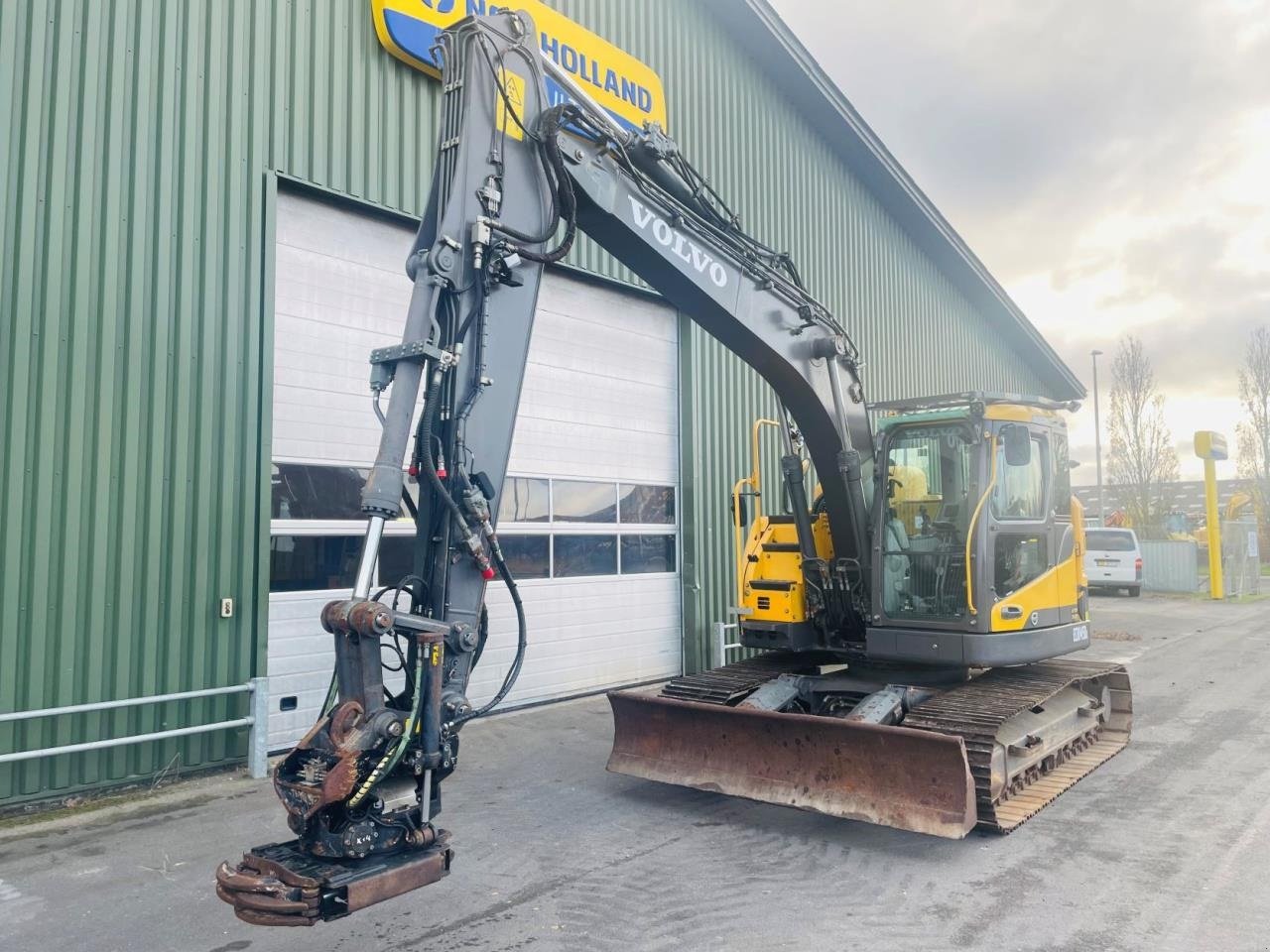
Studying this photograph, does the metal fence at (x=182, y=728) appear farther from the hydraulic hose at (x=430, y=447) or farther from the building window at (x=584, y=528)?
the hydraulic hose at (x=430, y=447)

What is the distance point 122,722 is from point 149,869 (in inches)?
67.8

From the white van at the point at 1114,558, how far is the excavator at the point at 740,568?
51.6 ft

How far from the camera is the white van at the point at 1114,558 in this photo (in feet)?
71.6

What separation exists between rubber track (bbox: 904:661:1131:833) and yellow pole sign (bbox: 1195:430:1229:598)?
17149 millimetres

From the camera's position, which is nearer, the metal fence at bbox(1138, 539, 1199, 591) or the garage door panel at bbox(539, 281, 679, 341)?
the garage door panel at bbox(539, 281, 679, 341)

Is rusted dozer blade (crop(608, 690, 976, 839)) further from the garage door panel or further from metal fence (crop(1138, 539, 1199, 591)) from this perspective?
metal fence (crop(1138, 539, 1199, 591))

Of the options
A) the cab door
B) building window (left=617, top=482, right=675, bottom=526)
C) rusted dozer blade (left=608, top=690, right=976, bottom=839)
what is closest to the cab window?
the cab door

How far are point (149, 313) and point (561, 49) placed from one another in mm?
5339

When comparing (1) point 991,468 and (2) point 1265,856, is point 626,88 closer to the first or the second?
(1) point 991,468

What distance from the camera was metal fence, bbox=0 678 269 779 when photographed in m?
5.91

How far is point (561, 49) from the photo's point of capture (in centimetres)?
985

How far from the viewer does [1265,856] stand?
5.05m

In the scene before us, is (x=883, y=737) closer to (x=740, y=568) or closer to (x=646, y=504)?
(x=740, y=568)

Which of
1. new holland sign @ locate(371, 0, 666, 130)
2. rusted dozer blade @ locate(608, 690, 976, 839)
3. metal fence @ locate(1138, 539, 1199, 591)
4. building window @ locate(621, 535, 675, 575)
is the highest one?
new holland sign @ locate(371, 0, 666, 130)
